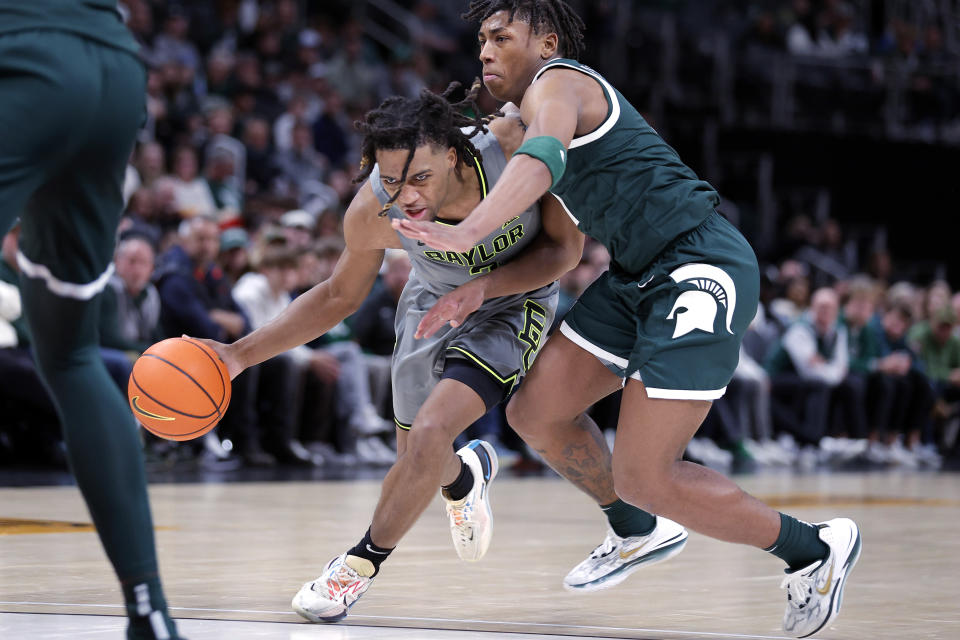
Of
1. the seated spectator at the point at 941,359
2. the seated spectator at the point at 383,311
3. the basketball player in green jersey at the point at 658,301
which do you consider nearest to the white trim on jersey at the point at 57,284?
the basketball player in green jersey at the point at 658,301

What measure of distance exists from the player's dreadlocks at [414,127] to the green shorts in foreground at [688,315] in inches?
24.0

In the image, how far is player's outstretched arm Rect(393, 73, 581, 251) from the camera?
297 centimetres

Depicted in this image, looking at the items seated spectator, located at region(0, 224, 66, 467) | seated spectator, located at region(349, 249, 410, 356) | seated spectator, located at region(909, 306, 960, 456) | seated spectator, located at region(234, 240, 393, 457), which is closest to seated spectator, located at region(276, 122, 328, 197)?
seated spectator, located at region(349, 249, 410, 356)

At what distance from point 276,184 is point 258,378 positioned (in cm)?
317

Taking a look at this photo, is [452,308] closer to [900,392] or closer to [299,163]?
[299,163]

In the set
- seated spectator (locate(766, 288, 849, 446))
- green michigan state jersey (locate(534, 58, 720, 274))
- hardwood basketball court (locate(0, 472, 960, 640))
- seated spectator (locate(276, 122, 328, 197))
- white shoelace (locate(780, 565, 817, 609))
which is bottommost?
seated spectator (locate(766, 288, 849, 446))

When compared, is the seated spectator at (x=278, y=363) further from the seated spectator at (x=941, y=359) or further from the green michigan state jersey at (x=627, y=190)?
the seated spectator at (x=941, y=359)

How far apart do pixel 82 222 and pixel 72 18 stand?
374mm

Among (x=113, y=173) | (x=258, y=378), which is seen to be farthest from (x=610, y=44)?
(x=113, y=173)

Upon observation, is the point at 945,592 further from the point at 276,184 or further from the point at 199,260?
the point at 276,184

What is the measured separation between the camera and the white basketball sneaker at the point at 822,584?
345cm

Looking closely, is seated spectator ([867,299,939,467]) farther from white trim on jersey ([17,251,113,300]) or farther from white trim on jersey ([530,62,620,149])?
white trim on jersey ([17,251,113,300])

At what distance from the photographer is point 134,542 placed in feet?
8.40

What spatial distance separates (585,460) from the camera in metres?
4.12
